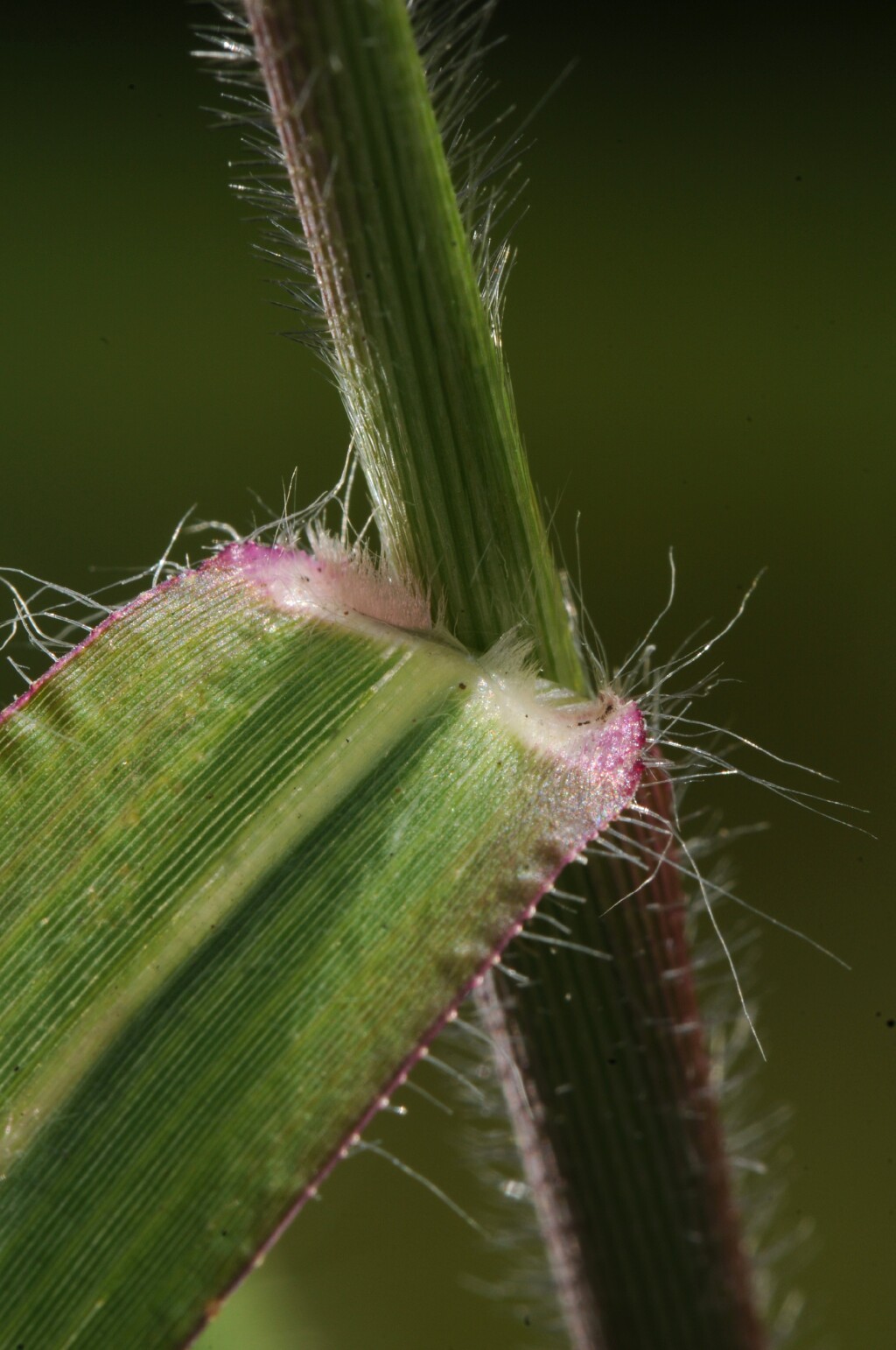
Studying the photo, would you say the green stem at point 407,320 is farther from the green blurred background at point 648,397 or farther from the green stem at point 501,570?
the green blurred background at point 648,397

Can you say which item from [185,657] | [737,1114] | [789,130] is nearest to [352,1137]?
[185,657]

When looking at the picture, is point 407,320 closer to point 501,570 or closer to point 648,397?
point 501,570

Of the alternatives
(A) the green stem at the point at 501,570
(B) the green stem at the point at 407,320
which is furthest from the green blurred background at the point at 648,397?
(B) the green stem at the point at 407,320

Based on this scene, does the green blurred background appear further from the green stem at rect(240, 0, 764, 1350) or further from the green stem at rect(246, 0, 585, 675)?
the green stem at rect(246, 0, 585, 675)

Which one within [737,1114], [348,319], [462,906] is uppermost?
[348,319]

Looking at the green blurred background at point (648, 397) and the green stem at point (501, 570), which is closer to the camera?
the green stem at point (501, 570)

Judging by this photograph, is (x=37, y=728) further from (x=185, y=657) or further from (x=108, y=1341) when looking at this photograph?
(x=108, y=1341)

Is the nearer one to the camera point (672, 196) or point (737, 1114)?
point (737, 1114)
